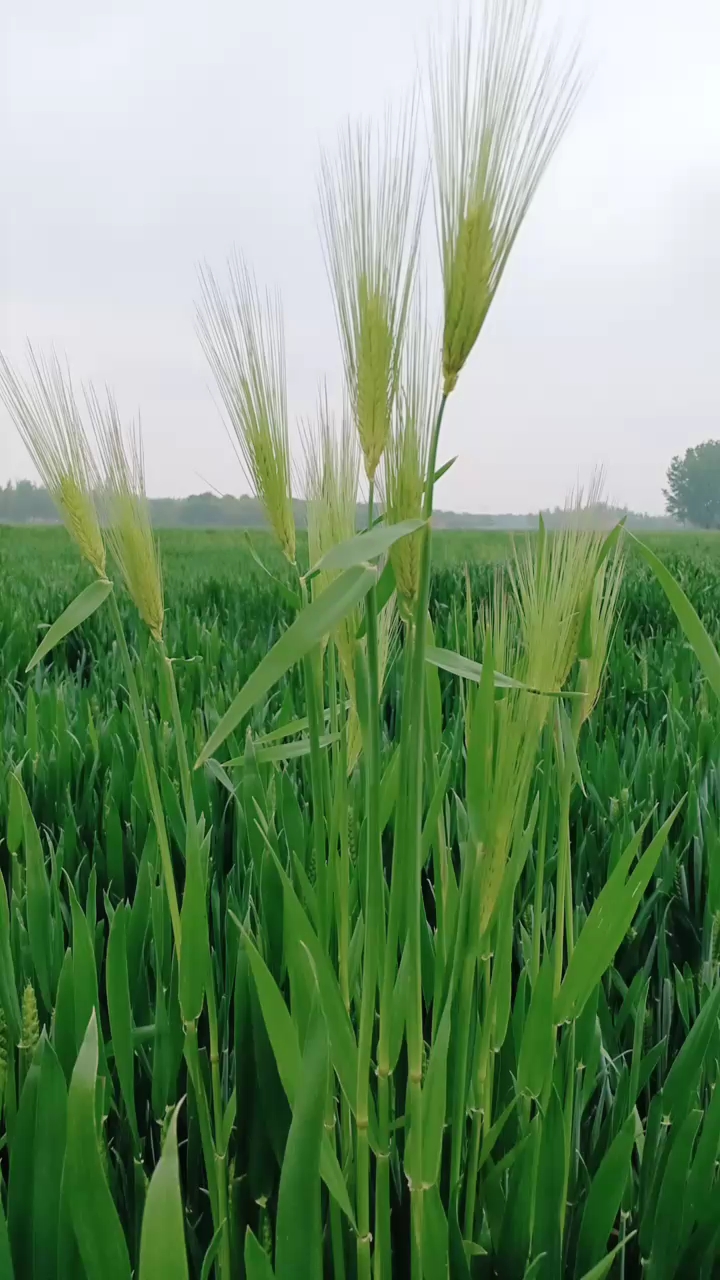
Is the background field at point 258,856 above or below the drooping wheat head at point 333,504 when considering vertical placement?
below

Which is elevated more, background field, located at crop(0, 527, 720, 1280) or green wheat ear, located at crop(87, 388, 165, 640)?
green wheat ear, located at crop(87, 388, 165, 640)

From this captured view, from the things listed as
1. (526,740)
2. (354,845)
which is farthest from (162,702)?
(526,740)

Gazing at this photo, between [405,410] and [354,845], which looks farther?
[354,845]

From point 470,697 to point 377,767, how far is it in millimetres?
191

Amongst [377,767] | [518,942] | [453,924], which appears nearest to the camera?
[377,767]

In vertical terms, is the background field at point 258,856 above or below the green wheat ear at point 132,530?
below

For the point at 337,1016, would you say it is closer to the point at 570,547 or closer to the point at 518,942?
the point at 570,547

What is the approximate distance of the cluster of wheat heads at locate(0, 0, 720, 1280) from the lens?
1.15ft

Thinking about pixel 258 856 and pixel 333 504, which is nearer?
pixel 333 504

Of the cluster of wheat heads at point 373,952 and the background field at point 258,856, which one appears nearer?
the cluster of wheat heads at point 373,952

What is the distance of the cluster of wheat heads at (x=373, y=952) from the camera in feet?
1.15

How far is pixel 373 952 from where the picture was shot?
0.36 metres

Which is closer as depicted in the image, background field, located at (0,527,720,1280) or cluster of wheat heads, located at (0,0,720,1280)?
cluster of wheat heads, located at (0,0,720,1280)

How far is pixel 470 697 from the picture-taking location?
531 mm
